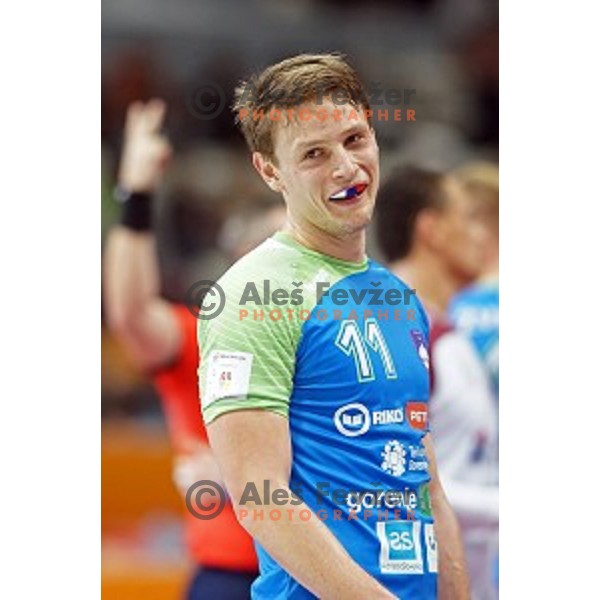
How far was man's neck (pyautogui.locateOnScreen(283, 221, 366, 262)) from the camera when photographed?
9.53 feet

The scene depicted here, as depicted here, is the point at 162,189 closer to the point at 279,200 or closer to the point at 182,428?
the point at 279,200

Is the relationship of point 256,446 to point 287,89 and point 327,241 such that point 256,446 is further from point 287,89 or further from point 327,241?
point 287,89

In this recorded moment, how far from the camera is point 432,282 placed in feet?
13.9

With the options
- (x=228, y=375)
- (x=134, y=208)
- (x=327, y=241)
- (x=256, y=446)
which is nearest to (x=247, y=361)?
(x=228, y=375)

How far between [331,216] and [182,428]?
0.93 m

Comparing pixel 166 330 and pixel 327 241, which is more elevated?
pixel 327 241

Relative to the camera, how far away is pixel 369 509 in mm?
2811

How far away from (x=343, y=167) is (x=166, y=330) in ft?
2.59

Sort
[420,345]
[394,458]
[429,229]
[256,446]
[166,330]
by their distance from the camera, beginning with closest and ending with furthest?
[256,446] → [394,458] → [420,345] → [166,330] → [429,229]

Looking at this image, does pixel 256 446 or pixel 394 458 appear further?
pixel 394 458

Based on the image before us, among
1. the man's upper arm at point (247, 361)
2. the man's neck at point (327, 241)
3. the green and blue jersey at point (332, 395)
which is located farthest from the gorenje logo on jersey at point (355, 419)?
the man's neck at point (327, 241)

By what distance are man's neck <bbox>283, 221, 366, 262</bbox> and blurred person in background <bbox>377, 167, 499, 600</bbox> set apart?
417 mm

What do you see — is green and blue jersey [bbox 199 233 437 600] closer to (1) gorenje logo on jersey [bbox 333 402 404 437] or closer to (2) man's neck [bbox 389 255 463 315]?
(1) gorenje logo on jersey [bbox 333 402 404 437]
